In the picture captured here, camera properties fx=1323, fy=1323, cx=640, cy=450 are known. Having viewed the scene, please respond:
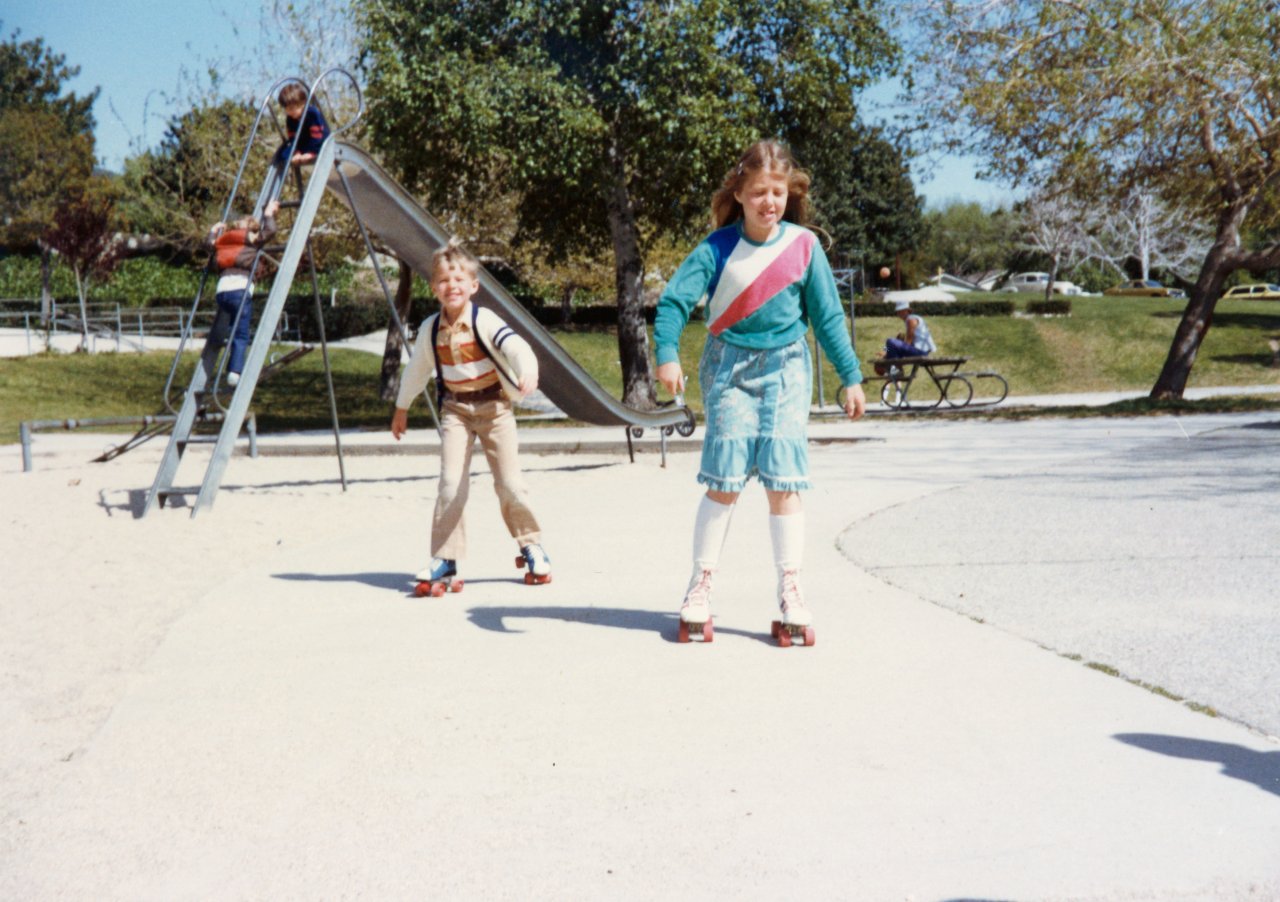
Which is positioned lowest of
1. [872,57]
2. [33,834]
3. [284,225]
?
[33,834]

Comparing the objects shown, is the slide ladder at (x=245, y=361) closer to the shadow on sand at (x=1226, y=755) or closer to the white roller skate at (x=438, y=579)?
the white roller skate at (x=438, y=579)

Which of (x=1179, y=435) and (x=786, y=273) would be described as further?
(x=1179, y=435)

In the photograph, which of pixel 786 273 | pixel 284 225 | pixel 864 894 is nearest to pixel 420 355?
pixel 786 273

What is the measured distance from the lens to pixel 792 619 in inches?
187

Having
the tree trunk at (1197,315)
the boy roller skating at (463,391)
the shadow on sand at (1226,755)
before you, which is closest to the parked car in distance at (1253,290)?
the tree trunk at (1197,315)

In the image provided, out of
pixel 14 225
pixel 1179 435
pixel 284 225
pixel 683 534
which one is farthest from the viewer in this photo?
pixel 14 225

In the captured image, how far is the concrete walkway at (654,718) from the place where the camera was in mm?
2807

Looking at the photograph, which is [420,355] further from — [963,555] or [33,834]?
[33,834]

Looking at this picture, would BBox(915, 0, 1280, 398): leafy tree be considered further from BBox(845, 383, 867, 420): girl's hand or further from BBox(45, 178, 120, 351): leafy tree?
BBox(45, 178, 120, 351): leafy tree

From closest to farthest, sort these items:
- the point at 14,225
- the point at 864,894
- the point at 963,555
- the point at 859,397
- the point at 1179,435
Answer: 1. the point at 864,894
2. the point at 859,397
3. the point at 963,555
4. the point at 1179,435
5. the point at 14,225

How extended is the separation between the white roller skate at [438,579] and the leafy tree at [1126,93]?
13.4 meters

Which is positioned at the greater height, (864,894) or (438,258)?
(438,258)

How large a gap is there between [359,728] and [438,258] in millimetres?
2807

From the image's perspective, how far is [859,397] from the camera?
478cm
